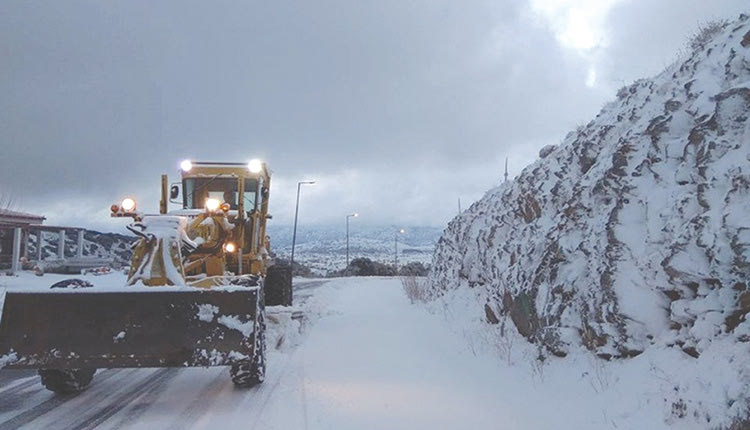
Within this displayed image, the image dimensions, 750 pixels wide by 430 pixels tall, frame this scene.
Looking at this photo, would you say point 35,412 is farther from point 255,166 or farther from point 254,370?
point 255,166

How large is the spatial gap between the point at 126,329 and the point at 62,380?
1287mm

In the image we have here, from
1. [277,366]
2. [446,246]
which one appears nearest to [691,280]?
[277,366]

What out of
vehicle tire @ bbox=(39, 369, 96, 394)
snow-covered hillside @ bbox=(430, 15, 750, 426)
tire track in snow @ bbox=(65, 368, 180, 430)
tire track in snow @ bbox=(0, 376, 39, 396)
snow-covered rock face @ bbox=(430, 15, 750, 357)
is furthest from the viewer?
tire track in snow @ bbox=(0, 376, 39, 396)

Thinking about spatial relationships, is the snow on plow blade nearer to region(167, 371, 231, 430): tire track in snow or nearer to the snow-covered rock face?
region(167, 371, 231, 430): tire track in snow

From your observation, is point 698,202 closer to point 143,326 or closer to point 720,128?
Result: point 720,128

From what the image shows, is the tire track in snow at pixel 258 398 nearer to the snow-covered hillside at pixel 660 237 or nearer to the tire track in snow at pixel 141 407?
the tire track in snow at pixel 141 407

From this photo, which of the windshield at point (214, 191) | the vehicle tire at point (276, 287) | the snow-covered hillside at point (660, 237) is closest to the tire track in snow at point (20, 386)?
the windshield at point (214, 191)

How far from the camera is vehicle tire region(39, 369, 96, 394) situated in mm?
5859

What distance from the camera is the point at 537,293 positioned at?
688cm

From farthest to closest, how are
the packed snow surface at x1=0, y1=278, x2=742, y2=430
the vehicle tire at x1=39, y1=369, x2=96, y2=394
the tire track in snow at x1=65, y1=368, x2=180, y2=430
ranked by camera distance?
the vehicle tire at x1=39, y1=369, x2=96, y2=394 < the tire track in snow at x1=65, y1=368, x2=180, y2=430 < the packed snow surface at x1=0, y1=278, x2=742, y2=430

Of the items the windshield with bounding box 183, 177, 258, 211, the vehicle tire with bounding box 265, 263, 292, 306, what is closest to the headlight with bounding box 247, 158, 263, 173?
the windshield with bounding box 183, 177, 258, 211

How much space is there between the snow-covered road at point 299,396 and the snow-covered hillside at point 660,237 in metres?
1.31

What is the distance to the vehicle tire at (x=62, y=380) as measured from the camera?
5859 millimetres

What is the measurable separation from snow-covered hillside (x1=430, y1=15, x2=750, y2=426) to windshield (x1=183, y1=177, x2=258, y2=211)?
497cm
